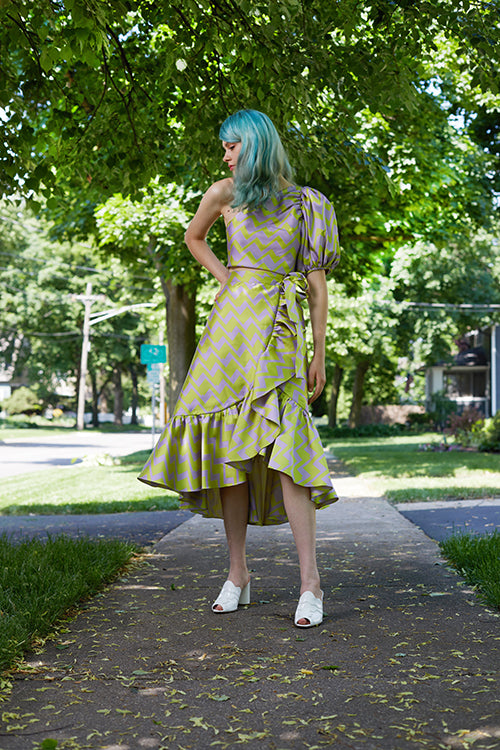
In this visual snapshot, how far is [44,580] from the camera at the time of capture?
3879mm

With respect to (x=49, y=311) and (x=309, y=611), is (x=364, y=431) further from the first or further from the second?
(x=309, y=611)

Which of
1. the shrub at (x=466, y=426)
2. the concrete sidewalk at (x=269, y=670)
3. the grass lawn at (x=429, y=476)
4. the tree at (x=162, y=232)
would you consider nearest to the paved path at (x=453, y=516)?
the grass lawn at (x=429, y=476)

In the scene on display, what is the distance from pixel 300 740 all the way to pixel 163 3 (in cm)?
424

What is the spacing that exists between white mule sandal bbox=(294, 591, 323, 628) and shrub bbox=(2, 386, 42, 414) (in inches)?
1983

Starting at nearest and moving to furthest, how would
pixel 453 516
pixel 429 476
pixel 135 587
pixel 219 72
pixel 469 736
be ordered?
pixel 469 736 → pixel 135 587 → pixel 219 72 → pixel 453 516 → pixel 429 476

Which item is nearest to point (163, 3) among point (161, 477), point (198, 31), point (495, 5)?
point (198, 31)

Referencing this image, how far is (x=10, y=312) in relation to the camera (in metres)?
45.9

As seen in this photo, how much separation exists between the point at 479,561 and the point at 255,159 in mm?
2519

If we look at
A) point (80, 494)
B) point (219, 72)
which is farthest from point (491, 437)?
point (219, 72)

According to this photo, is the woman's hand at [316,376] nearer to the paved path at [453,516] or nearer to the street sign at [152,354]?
the paved path at [453,516]

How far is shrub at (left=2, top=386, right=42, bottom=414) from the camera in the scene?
5147cm

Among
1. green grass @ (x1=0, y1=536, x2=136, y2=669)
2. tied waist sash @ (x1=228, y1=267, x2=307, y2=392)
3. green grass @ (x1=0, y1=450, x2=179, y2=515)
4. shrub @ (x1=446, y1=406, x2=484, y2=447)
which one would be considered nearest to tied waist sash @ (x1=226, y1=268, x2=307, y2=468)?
tied waist sash @ (x1=228, y1=267, x2=307, y2=392)

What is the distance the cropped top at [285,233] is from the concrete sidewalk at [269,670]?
1.66m

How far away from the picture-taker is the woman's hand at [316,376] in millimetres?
3656
